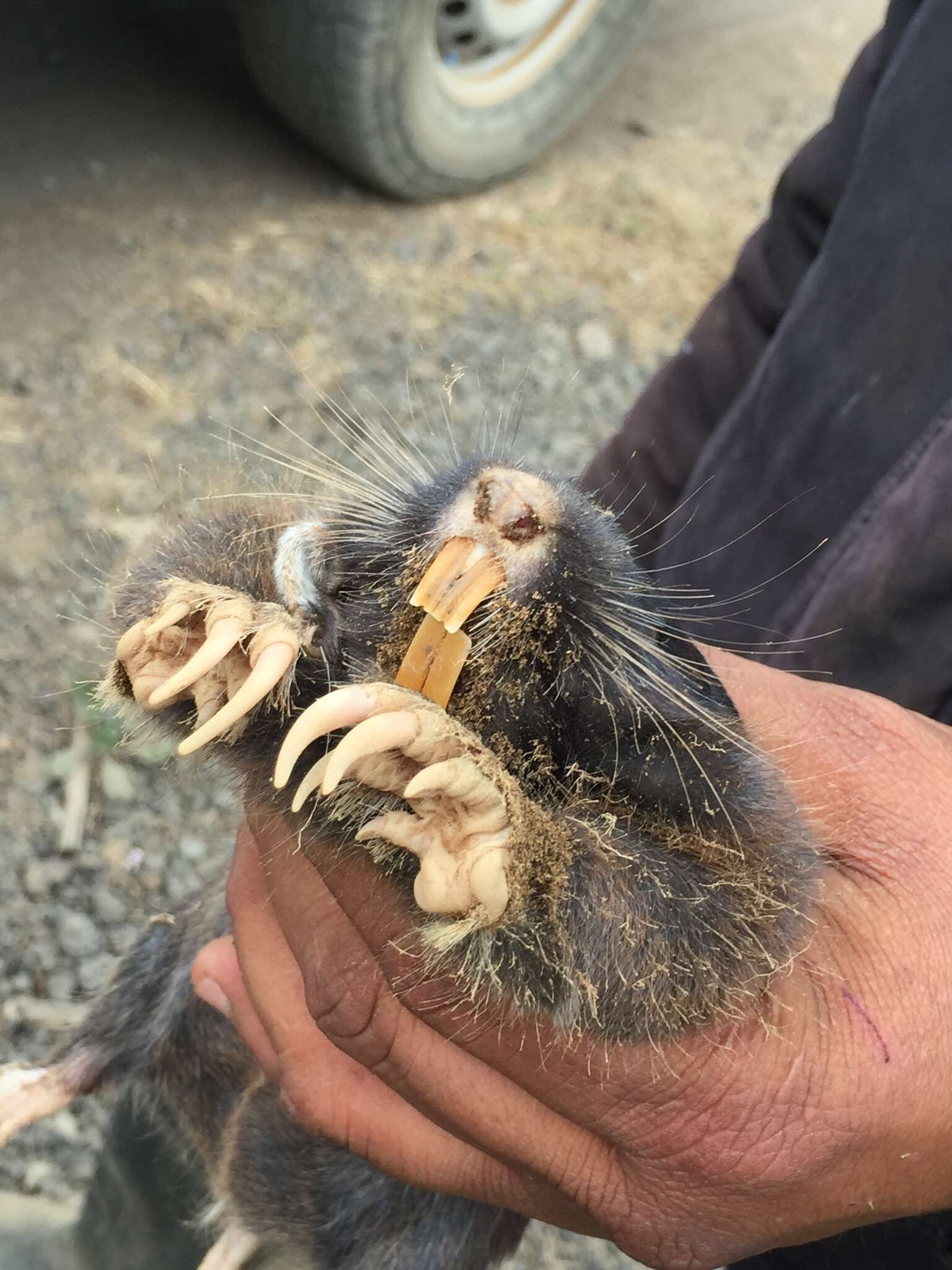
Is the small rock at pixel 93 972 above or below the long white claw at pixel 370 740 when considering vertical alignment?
below

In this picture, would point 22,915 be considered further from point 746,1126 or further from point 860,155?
Answer: point 860,155

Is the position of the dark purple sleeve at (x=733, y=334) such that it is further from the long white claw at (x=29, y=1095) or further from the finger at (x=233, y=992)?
the long white claw at (x=29, y=1095)

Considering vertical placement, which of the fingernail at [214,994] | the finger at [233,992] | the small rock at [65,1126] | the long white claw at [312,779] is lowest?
the small rock at [65,1126]

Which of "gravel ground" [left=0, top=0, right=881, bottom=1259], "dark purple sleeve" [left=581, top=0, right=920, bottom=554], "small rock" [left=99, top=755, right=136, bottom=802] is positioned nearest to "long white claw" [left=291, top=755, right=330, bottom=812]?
"dark purple sleeve" [left=581, top=0, right=920, bottom=554]

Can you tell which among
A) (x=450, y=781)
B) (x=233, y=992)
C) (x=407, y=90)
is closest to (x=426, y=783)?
(x=450, y=781)

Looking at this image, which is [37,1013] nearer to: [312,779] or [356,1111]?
[356,1111]

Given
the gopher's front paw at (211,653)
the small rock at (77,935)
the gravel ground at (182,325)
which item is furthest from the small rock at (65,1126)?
the gopher's front paw at (211,653)

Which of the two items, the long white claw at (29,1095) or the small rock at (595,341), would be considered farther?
the small rock at (595,341)
